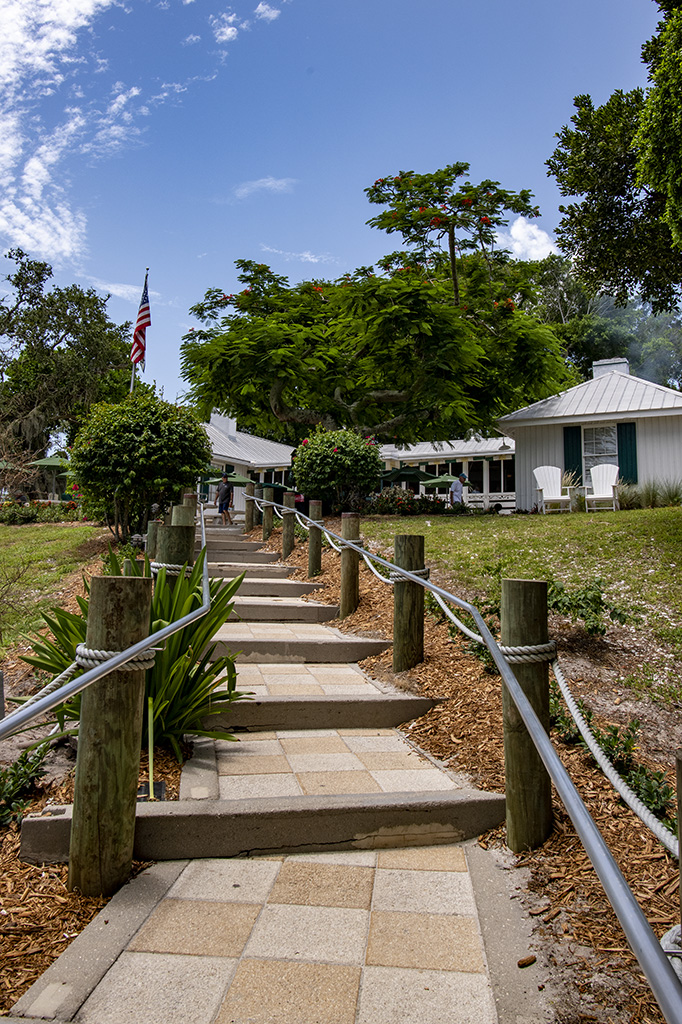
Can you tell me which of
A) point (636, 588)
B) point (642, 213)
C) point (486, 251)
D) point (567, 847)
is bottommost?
point (567, 847)

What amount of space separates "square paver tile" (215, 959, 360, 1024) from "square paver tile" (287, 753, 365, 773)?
1309mm

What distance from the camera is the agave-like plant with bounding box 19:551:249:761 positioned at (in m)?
3.28

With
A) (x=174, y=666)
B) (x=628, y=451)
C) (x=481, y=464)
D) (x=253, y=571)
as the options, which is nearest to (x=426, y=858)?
(x=174, y=666)

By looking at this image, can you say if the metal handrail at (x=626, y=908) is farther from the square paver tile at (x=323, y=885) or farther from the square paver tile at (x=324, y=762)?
the square paver tile at (x=324, y=762)

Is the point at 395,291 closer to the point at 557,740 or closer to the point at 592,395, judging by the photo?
the point at 592,395

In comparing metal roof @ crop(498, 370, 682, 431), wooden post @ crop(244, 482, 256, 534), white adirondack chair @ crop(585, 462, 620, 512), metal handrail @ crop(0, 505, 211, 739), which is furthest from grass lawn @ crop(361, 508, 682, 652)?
metal roof @ crop(498, 370, 682, 431)

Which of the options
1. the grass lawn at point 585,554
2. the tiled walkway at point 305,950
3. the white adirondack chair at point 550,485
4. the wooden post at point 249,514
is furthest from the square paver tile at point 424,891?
the white adirondack chair at point 550,485

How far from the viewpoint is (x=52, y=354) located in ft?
115

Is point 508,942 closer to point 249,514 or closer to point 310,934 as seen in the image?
point 310,934

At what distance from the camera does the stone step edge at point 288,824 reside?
257cm

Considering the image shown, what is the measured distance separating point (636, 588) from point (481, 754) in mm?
3660

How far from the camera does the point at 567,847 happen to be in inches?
103

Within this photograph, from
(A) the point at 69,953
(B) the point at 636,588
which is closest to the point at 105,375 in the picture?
(B) the point at 636,588

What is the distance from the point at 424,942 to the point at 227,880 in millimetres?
770
